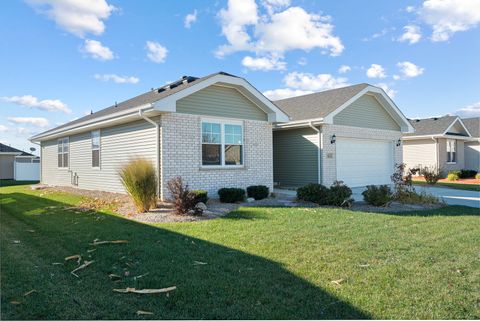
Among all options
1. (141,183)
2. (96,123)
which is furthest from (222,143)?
(96,123)

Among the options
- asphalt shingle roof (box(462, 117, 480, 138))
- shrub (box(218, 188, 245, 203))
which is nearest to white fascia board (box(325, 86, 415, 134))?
shrub (box(218, 188, 245, 203))

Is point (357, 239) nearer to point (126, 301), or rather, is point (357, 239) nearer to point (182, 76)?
point (126, 301)

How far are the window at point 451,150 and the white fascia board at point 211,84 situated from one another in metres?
19.3

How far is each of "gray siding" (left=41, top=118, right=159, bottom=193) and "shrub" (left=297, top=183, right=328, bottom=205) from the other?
5083 millimetres

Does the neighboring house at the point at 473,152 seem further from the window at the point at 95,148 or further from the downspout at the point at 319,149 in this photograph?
the window at the point at 95,148

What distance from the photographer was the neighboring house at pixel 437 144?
2602 cm

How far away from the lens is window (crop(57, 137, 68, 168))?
19.5m

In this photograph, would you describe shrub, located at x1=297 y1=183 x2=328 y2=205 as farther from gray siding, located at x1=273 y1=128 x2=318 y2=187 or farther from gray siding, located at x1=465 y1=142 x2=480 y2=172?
gray siding, located at x1=465 y1=142 x2=480 y2=172

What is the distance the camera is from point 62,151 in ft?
65.8

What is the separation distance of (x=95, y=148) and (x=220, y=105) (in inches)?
266

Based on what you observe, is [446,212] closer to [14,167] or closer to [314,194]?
[314,194]

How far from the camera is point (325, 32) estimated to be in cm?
1416

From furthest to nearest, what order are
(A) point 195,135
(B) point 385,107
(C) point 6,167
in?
1. (C) point 6,167
2. (B) point 385,107
3. (A) point 195,135

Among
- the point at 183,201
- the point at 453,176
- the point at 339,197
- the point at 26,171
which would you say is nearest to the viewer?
the point at 183,201
